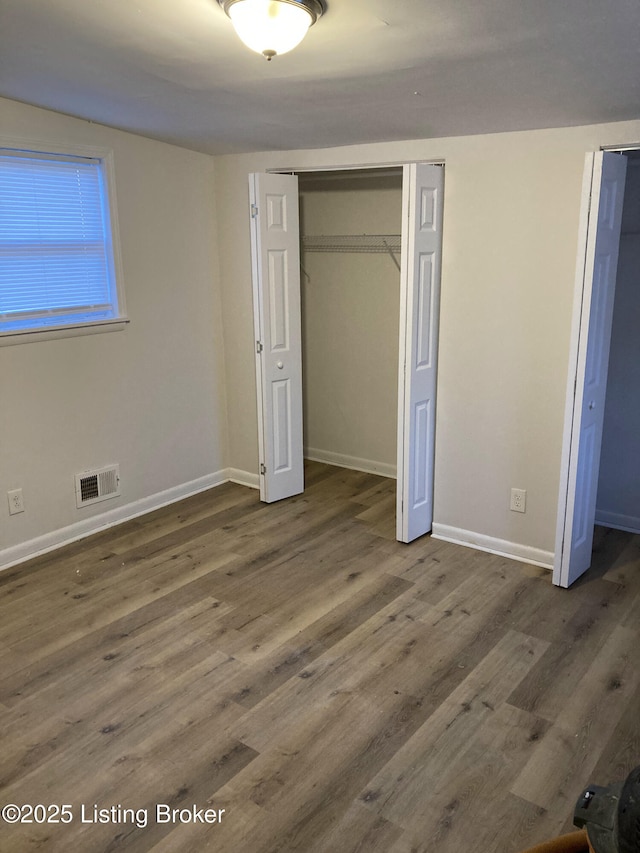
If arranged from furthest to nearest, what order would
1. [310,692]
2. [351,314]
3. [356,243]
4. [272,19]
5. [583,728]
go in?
[351,314] < [356,243] < [310,692] < [583,728] < [272,19]

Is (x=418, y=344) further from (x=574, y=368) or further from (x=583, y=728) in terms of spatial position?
(x=583, y=728)

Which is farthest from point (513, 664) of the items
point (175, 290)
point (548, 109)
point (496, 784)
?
point (175, 290)

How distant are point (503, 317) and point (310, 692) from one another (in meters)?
2.15

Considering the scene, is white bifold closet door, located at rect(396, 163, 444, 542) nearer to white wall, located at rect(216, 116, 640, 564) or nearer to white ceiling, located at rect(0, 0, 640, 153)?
white wall, located at rect(216, 116, 640, 564)

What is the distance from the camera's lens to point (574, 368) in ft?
10.6

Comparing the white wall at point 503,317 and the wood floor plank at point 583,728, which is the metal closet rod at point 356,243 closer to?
the white wall at point 503,317

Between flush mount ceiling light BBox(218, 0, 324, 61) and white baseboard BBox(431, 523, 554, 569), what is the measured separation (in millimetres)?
2822

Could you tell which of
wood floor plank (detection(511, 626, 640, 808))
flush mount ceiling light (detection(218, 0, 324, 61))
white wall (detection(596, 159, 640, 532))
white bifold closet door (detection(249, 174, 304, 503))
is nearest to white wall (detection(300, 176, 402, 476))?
white bifold closet door (detection(249, 174, 304, 503))

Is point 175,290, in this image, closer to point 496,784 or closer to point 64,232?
point 64,232

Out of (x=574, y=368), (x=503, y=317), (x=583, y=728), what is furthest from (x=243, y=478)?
(x=583, y=728)

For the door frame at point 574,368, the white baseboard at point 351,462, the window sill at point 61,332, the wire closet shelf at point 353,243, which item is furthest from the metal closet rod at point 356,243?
the door frame at point 574,368

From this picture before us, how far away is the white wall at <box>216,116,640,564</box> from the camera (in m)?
3.38

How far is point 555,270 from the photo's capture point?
135 inches

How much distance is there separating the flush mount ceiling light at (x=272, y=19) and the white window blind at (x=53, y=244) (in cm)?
202
